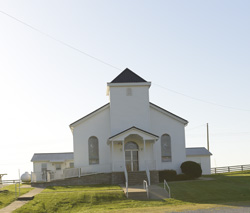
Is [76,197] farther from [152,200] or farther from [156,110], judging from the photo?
[156,110]

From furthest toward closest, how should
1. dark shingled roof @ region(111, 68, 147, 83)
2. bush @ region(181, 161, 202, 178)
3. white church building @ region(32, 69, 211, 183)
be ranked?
dark shingled roof @ region(111, 68, 147, 83)
white church building @ region(32, 69, 211, 183)
bush @ region(181, 161, 202, 178)

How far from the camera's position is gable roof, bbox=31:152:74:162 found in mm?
55469

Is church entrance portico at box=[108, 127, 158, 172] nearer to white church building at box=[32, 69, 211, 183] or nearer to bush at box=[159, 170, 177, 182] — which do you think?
white church building at box=[32, 69, 211, 183]

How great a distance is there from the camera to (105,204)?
81.9ft

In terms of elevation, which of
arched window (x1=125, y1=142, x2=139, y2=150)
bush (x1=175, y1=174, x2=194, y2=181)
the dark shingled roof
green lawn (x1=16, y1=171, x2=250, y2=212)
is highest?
the dark shingled roof

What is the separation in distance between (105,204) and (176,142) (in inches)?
704

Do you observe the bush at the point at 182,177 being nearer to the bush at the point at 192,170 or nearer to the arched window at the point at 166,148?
the bush at the point at 192,170

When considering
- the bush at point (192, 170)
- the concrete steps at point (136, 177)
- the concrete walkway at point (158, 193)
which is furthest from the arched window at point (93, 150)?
the concrete walkway at point (158, 193)

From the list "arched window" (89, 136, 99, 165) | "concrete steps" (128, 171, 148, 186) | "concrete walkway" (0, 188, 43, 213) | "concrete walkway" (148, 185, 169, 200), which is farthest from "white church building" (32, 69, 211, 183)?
"concrete walkway" (0, 188, 43, 213)

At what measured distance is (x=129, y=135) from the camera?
37.7 metres

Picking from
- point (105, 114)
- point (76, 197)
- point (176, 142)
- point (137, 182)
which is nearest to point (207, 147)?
point (176, 142)

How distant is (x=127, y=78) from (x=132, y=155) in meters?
7.77

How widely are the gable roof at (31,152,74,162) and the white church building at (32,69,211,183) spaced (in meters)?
16.0

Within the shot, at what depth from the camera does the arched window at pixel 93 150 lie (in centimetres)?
4006
